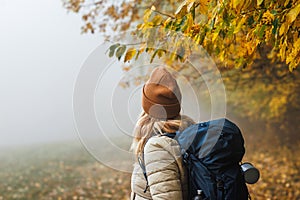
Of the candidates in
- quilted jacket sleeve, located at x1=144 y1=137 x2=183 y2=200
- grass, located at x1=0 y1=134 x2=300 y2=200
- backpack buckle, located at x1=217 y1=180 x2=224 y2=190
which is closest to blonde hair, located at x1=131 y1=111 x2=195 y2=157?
quilted jacket sleeve, located at x1=144 y1=137 x2=183 y2=200

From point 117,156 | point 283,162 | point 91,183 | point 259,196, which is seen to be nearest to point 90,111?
point 117,156

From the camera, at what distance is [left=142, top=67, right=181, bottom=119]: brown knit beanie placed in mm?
2572

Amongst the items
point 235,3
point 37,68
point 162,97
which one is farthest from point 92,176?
point 37,68

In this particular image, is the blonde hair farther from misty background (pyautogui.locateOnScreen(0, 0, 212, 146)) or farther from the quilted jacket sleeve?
misty background (pyautogui.locateOnScreen(0, 0, 212, 146))

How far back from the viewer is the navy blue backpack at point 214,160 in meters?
2.28

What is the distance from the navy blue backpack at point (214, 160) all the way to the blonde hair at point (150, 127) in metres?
0.15

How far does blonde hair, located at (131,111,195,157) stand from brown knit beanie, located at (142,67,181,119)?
0.04 metres

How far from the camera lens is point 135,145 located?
257cm

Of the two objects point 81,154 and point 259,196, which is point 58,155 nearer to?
point 81,154

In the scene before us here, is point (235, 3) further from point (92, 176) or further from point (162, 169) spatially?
point (92, 176)

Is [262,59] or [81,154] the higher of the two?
[262,59]

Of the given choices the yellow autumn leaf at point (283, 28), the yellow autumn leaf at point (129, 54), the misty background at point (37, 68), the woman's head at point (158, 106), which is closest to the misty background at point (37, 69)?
the misty background at point (37, 68)

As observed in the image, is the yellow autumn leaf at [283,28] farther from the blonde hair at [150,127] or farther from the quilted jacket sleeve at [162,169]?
the quilted jacket sleeve at [162,169]

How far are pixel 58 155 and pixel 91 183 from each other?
642 cm
